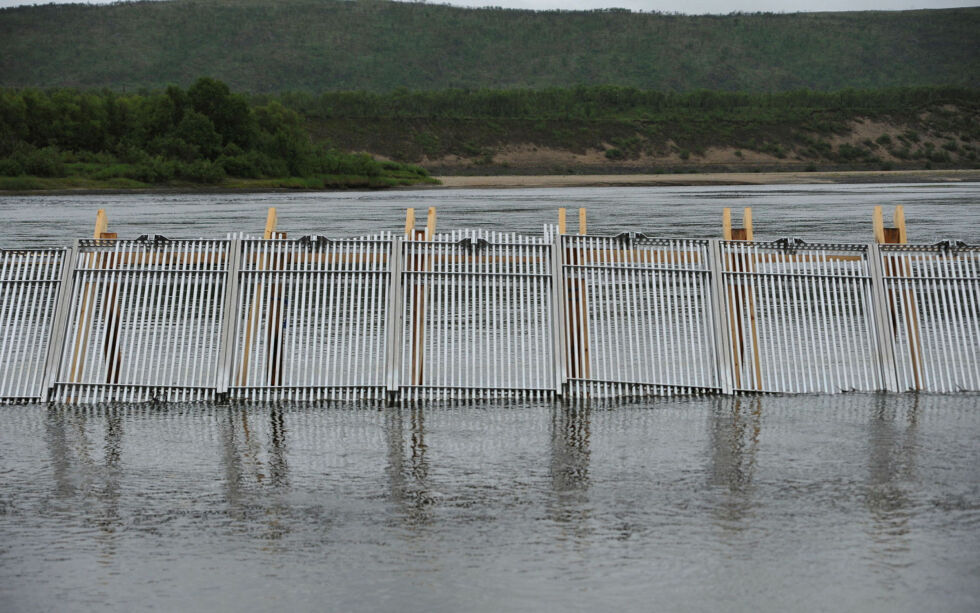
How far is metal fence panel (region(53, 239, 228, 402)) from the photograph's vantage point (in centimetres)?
1198

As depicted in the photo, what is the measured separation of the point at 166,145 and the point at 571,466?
94871mm

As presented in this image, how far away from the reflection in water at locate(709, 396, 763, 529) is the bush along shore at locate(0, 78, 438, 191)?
8537 centimetres

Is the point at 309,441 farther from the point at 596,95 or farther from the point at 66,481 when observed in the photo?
the point at 596,95

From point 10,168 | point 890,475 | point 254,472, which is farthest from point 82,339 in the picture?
point 10,168

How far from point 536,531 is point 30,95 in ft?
348

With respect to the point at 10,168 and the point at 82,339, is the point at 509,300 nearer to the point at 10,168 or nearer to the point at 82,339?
the point at 82,339

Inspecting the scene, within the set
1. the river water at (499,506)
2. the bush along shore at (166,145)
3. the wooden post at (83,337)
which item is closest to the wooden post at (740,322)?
the river water at (499,506)

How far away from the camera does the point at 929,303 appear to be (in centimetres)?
1265

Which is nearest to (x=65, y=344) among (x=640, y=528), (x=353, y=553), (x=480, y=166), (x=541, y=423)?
(x=541, y=423)

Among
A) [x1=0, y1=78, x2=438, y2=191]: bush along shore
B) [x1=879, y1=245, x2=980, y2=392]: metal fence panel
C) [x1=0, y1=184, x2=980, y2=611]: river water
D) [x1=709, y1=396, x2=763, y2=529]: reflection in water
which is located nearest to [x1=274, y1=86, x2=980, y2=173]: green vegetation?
[x1=0, y1=78, x2=438, y2=191]: bush along shore

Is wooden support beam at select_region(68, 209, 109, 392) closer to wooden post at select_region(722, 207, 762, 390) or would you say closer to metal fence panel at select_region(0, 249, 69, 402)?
metal fence panel at select_region(0, 249, 69, 402)

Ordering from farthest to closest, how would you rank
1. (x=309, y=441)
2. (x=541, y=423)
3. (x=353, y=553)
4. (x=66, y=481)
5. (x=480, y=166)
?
(x=480, y=166) < (x=541, y=423) < (x=309, y=441) < (x=66, y=481) < (x=353, y=553)

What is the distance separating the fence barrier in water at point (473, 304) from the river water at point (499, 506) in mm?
443

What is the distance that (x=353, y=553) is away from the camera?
7.07m
